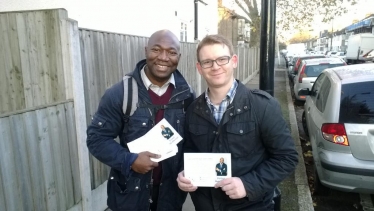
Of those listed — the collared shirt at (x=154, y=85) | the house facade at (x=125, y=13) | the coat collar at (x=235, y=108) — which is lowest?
the coat collar at (x=235, y=108)

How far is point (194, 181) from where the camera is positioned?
1.87m

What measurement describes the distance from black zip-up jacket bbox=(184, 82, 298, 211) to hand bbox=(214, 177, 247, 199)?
32mm

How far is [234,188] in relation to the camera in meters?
1.76

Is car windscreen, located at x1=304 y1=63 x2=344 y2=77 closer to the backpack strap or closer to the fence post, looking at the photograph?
the fence post

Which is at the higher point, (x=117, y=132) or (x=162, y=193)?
(x=117, y=132)

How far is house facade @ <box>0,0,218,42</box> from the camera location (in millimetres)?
5230

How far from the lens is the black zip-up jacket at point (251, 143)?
179 cm

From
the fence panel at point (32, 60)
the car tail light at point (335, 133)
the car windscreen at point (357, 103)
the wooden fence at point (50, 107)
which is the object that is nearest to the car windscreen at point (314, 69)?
the car windscreen at point (357, 103)

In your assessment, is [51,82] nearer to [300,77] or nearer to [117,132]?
[117,132]

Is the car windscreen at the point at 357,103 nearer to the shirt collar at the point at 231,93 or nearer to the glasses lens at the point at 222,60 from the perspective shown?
the shirt collar at the point at 231,93

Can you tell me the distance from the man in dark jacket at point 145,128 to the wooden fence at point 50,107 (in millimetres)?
902

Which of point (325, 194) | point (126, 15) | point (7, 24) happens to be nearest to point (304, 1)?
point (126, 15)

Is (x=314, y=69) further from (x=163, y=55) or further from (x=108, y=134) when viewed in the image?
(x=108, y=134)

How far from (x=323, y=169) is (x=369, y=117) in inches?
32.5
